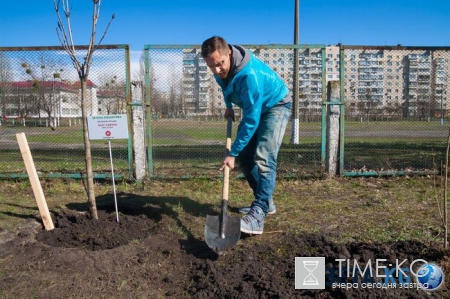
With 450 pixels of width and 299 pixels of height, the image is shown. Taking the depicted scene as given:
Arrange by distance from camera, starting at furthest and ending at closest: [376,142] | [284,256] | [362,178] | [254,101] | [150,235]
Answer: [376,142] < [362,178] < [150,235] < [254,101] < [284,256]

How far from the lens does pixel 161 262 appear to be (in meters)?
3.24

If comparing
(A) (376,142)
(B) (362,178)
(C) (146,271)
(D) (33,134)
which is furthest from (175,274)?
(A) (376,142)

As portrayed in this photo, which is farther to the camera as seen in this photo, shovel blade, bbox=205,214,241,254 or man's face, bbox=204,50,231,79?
man's face, bbox=204,50,231,79

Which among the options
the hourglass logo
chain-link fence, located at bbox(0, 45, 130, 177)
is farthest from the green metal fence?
the hourglass logo

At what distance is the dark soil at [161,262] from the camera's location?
106 inches

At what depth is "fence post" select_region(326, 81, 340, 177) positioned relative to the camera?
20.6 ft

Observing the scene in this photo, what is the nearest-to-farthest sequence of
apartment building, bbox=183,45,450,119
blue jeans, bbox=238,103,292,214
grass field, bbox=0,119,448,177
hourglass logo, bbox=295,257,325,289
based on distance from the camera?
hourglass logo, bbox=295,257,325,289 → blue jeans, bbox=238,103,292,214 → apartment building, bbox=183,45,450,119 → grass field, bbox=0,119,448,177

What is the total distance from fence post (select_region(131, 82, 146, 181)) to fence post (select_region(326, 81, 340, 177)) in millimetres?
3029

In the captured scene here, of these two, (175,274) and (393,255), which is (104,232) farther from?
(393,255)

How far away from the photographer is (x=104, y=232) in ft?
12.8

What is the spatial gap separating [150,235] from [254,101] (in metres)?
1.69

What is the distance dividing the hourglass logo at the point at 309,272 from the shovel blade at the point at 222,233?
0.64 meters

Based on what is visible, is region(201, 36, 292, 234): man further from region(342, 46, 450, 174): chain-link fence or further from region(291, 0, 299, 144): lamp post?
region(342, 46, 450, 174): chain-link fence

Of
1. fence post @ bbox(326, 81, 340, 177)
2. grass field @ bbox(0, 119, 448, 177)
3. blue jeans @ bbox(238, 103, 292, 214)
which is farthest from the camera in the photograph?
grass field @ bbox(0, 119, 448, 177)
